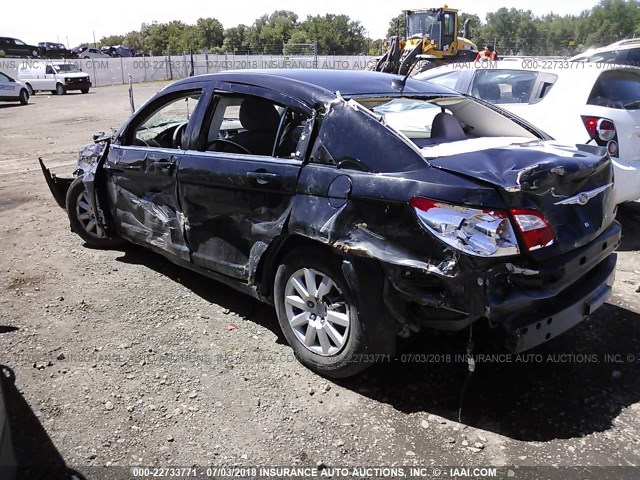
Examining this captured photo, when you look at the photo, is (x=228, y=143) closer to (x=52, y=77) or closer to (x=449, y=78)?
(x=449, y=78)

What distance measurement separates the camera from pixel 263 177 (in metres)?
3.53

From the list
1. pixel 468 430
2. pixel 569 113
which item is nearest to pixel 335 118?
pixel 468 430

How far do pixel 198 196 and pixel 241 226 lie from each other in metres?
0.50

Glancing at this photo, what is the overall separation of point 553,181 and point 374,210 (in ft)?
3.00

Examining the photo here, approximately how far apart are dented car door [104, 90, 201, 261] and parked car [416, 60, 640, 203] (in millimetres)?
3280

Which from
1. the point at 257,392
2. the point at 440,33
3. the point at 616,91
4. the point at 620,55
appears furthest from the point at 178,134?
the point at 440,33

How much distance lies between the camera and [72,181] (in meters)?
5.89

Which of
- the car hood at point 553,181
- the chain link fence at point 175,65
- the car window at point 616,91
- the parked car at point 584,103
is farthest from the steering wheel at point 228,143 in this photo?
the chain link fence at point 175,65

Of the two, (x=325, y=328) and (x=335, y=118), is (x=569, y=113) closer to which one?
(x=335, y=118)

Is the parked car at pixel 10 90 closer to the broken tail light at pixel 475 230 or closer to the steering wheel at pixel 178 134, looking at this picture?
the steering wheel at pixel 178 134

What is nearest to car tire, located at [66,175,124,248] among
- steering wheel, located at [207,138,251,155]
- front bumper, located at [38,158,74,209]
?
front bumper, located at [38,158,74,209]

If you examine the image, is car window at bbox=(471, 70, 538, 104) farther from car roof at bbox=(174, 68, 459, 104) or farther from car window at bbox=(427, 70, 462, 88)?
car roof at bbox=(174, 68, 459, 104)

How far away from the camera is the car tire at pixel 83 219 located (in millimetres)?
5555

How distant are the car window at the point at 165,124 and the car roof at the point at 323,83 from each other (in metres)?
0.38
